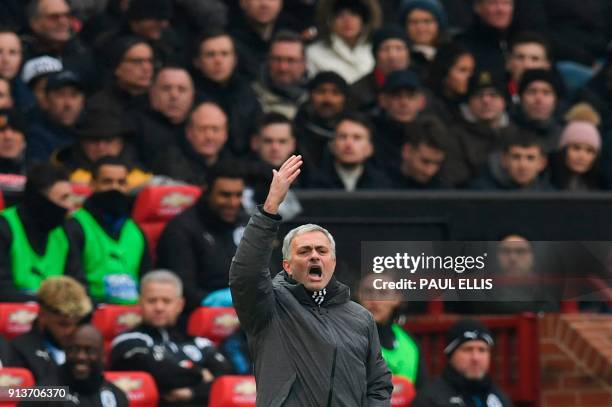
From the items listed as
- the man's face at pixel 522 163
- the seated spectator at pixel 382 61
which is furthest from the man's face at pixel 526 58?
the man's face at pixel 522 163

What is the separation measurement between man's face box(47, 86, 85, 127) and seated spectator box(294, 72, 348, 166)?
5.39 feet

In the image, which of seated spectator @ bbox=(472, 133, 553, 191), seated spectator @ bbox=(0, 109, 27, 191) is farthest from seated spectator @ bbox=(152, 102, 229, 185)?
seated spectator @ bbox=(472, 133, 553, 191)

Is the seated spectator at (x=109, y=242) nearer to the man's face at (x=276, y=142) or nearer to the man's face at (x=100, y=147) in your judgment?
the man's face at (x=100, y=147)

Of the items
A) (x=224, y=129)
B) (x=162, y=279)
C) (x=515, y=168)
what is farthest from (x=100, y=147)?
(x=515, y=168)

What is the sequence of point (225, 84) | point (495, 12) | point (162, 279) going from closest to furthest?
point (162, 279)
point (225, 84)
point (495, 12)

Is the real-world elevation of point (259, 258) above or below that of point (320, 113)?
below

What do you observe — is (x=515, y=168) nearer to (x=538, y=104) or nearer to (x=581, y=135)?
(x=581, y=135)

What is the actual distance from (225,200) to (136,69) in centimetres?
139

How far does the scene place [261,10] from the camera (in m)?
13.9

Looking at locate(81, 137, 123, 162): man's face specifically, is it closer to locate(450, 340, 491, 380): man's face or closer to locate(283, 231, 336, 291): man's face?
locate(450, 340, 491, 380): man's face

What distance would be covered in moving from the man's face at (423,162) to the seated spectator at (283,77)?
99 cm

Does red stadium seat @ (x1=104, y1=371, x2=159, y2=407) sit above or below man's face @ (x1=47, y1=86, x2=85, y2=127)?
below

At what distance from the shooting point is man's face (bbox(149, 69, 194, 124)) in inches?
492

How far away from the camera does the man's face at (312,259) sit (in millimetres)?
7340
